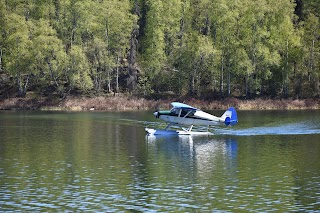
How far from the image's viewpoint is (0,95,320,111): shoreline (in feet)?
299

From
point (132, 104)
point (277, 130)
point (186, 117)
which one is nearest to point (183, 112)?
point (186, 117)

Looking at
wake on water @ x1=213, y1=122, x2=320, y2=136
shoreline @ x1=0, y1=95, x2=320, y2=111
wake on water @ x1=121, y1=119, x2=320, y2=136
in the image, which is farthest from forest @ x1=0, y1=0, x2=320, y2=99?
wake on water @ x1=213, y1=122, x2=320, y2=136

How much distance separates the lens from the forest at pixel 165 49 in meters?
95.4

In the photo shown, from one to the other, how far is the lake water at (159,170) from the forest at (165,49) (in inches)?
1436

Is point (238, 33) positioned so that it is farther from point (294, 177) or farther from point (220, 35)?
point (294, 177)

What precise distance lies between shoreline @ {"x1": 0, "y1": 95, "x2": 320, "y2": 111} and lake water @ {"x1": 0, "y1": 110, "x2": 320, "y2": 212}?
30708 mm

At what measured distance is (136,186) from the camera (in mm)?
30297

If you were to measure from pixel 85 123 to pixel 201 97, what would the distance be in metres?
34.1

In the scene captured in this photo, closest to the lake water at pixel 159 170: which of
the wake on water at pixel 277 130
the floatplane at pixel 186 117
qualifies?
the wake on water at pixel 277 130

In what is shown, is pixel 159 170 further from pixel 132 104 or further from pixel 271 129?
pixel 132 104

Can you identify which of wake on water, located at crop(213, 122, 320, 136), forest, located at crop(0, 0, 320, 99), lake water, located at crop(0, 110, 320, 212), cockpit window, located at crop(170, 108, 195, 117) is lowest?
lake water, located at crop(0, 110, 320, 212)

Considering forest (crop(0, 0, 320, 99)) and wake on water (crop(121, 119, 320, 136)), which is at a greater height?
forest (crop(0, 0, 320, 99))

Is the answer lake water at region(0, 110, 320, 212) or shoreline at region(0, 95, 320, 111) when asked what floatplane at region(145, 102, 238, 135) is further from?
shoreline at region(0, 95, 320, 111)

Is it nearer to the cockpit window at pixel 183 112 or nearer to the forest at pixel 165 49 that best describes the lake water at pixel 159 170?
the cockpit window at pixel 183 112
